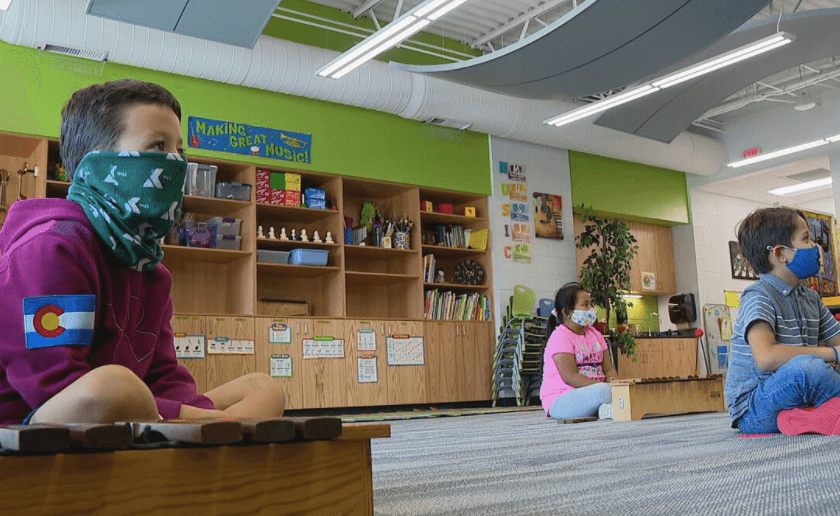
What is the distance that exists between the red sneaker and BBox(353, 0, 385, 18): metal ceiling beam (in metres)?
6.36

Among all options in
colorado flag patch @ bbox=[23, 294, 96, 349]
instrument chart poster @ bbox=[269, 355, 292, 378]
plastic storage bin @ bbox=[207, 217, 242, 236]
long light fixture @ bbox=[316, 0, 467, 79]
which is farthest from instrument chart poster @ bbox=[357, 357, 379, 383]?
colorado flag patch @ bbox=[23, 294, 96, 349]

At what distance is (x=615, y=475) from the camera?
2.08 m

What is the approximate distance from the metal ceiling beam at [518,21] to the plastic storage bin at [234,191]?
343 centimetres

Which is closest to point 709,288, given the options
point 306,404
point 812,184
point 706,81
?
point 812,184

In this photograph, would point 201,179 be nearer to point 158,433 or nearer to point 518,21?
point 518,21

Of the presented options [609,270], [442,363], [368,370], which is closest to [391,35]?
[368,370]

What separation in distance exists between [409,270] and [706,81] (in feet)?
12.0

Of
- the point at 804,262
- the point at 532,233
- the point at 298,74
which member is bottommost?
the point at 804,262

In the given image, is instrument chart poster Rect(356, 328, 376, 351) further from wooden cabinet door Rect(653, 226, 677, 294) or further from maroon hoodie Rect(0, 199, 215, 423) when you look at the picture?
maroon hoodie Rect(0, 199, 215, 423)

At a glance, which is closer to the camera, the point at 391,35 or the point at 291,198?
the point at 391,35

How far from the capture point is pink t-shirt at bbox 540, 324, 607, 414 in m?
5.34

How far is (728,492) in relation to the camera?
66.2 inches

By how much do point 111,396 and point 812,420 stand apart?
106 inches

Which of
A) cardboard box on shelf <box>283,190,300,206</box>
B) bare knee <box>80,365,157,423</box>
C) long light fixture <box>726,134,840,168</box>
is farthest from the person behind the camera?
long light fixture <box>726,134,840,168</box>
